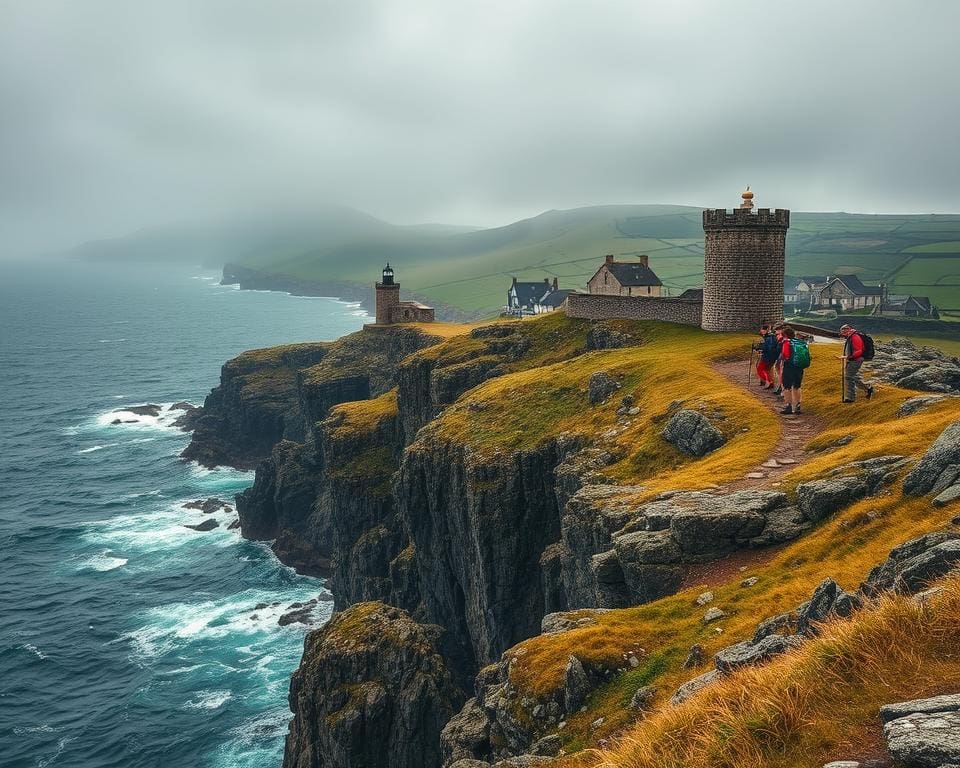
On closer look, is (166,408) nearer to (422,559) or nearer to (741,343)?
(422,559)

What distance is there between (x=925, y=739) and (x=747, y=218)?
49.9m

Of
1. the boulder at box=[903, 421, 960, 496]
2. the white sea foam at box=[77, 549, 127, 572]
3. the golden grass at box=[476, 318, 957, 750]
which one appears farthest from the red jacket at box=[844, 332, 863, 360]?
the white sea foam at box=[77, 549, 127, 572]

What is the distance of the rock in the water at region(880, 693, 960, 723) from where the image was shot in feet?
26.8

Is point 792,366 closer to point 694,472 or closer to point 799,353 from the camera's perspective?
point 799,353

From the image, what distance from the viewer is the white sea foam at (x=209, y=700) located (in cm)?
5481

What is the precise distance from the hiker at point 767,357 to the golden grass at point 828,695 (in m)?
26.0

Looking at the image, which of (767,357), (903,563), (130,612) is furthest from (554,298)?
(903,563)

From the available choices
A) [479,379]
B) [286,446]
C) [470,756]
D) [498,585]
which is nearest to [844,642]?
[470,756]

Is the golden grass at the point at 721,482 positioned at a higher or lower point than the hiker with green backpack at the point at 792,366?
lower

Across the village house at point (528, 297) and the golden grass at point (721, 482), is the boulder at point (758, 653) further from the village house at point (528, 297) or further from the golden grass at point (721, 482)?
the village house at point (528, 297)

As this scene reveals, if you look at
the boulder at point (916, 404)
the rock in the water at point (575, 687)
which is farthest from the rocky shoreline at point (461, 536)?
the boulder at point (916, 404)

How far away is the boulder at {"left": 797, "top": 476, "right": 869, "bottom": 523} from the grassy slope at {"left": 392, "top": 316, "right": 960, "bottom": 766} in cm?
101

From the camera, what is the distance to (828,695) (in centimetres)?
952

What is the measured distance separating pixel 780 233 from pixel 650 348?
12.9 meters
